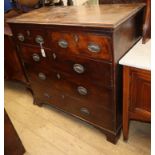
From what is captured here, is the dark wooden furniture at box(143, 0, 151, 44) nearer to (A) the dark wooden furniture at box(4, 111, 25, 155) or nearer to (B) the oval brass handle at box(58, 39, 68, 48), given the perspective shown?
(B) the oval brass handle at box(58, 39, 68, 48)

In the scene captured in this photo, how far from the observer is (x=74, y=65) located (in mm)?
1286

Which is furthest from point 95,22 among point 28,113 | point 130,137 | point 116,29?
point 28,113

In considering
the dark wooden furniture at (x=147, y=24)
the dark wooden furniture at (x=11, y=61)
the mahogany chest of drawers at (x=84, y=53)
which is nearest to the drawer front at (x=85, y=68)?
the mahogany chest of drawers at (x=84, y=53)

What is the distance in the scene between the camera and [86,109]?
1468 mm

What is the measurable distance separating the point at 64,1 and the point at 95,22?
1055 mm

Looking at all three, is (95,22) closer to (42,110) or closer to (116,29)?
(116,29)

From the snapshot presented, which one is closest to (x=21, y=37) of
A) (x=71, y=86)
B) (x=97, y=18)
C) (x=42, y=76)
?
(x=42, y=76)

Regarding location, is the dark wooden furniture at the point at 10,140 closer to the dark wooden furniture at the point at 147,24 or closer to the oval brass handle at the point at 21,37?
the oval brass handle at the point at 21,37

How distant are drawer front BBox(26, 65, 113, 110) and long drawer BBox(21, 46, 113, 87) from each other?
1.8 inches

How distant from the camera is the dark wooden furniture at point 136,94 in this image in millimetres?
1102

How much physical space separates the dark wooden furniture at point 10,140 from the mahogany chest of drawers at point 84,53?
47cm

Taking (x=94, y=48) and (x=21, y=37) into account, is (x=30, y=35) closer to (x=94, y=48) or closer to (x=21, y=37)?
(x=21, y=37)

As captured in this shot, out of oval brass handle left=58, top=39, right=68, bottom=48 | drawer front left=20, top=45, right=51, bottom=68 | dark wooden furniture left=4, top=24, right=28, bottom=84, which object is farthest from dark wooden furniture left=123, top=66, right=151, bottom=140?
dark wooden furniture left=4, top=24, right=28, bottom=84

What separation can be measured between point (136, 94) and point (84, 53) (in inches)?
16.4
